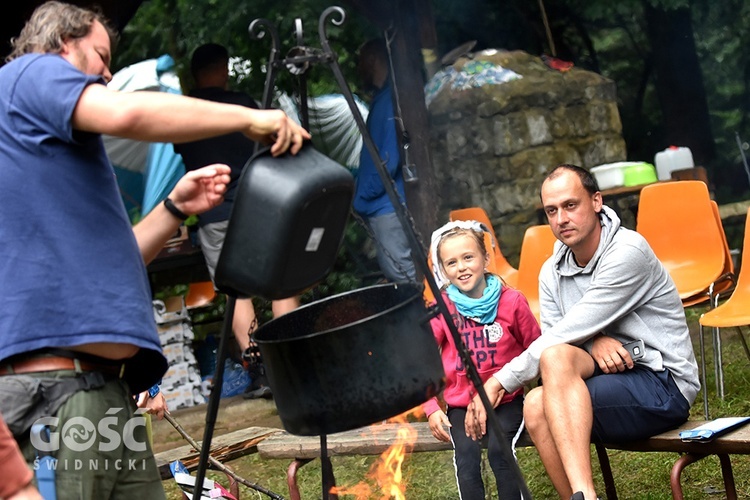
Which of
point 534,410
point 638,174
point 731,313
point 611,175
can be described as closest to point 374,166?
point 611,175

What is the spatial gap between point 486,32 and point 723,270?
19.7 feet

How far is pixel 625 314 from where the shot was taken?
3.54m

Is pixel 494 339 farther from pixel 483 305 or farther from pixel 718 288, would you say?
pixel 718 288

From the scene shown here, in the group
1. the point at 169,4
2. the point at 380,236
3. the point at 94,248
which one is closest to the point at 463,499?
the point at 94,248

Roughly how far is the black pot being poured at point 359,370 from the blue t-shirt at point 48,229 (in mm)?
599

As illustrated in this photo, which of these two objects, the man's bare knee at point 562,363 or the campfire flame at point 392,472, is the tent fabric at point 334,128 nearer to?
the campfire flame at point 392,472

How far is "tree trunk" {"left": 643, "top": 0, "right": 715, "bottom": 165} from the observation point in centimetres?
1071

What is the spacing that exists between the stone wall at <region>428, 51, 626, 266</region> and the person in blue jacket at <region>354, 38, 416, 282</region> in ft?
5.58

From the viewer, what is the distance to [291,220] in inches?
96.5

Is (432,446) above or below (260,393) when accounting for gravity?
above

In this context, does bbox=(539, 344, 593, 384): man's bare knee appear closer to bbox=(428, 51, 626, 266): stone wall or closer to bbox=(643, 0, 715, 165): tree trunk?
bbox=(428, 51, 626, 266): stone wall

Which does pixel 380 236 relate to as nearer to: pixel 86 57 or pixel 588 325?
pixel 588 325

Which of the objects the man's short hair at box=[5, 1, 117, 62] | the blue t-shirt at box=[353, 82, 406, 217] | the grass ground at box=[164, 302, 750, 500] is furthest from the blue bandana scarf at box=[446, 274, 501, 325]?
the blue t-shirt at box=[353, 82, 406, 217]

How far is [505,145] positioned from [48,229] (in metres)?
6.56
